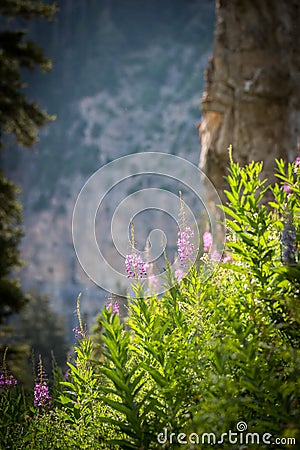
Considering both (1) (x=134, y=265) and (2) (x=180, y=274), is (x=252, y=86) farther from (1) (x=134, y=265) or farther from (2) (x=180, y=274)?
(1) (x=134, y=265)

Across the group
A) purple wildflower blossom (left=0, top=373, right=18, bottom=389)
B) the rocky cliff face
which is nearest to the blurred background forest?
the rocky cliff face

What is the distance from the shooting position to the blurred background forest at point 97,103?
94.5m

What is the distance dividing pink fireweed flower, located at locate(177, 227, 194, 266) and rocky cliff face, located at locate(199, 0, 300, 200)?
988 cm

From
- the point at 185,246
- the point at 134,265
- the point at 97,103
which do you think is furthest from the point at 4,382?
the point at 97,103

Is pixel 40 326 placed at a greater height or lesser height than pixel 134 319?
greater

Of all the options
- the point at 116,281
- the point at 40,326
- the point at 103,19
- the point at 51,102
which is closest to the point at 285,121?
the point at 116,281

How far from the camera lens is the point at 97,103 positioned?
115188 millimetres

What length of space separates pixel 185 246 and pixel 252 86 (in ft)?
37.9

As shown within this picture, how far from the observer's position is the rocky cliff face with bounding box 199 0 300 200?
12.5 m

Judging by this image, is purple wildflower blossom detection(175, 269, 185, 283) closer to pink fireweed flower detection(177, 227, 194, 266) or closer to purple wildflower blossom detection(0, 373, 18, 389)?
pink fireweed flower detection(177, 227, 194, 266)

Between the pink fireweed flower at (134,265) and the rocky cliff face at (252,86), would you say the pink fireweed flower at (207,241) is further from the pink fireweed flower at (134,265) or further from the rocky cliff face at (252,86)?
the rocky cliff face at (252,86)

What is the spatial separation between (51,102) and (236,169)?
13581 centimetres

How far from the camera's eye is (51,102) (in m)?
130

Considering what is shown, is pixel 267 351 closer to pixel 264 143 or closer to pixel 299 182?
pixel 299 182
